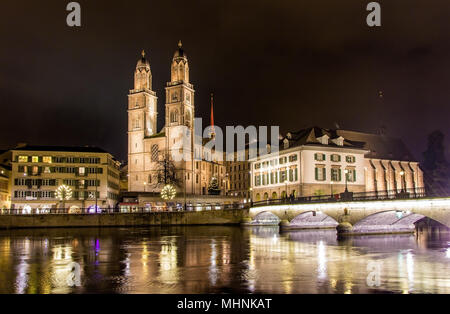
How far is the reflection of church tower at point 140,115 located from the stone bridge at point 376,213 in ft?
239

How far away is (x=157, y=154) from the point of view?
411 ft

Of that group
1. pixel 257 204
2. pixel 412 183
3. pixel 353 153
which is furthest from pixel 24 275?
pixel 412 183

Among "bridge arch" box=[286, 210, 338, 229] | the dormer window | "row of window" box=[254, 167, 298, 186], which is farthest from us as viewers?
the dormer window

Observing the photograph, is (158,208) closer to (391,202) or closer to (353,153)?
(353,153)

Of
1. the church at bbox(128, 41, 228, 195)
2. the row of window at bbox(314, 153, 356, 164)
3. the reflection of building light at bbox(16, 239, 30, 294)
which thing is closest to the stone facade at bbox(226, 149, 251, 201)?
the church at bbox(128, 41, 228, 195)

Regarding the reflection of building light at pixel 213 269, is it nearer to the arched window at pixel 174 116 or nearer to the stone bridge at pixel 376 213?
the stone bridge at pixel 376 213

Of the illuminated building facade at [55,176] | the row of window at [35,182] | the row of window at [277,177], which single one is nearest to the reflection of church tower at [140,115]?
the illuminated building facade at [55,176]

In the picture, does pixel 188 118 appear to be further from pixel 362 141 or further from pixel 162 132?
pixel 362 141

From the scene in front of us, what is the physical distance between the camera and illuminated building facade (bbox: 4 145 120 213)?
90000mm

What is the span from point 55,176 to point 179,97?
4625cm

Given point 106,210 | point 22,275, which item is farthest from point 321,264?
point 106,210

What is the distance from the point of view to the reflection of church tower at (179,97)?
127 meters

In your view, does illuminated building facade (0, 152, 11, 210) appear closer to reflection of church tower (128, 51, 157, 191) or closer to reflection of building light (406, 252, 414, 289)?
reflection of church tower (128, 51, 157, 191)
